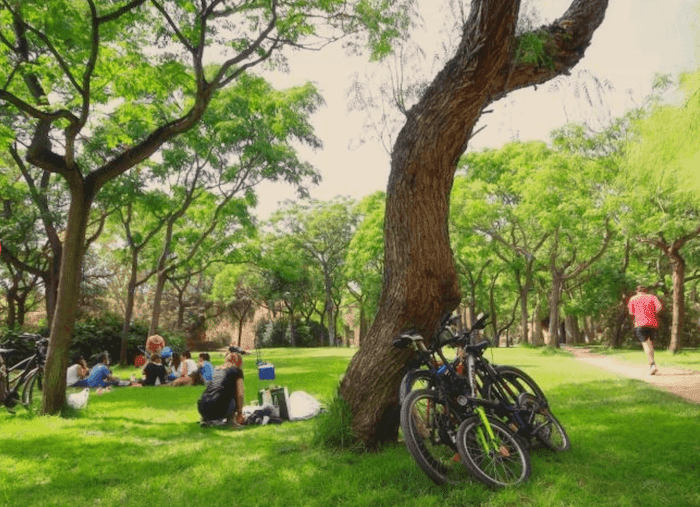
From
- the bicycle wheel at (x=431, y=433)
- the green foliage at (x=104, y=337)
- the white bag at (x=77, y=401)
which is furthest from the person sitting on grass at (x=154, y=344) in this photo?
the bicycle wheel at (x=431, y=433)

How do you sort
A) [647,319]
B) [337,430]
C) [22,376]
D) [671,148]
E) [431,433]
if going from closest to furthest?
[431,433] < [337,430] < [22,376] < [671,148] < [647,319]

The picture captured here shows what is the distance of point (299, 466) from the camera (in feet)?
A: 15.8

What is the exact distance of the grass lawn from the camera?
3.90 m

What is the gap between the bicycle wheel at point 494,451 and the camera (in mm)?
4016

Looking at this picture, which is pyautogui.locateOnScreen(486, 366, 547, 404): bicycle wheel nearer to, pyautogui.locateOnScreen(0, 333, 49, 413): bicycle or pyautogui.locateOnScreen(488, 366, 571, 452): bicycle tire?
pyautogui.locateOnScreen(488, 366, 571, 452): bicycle tire

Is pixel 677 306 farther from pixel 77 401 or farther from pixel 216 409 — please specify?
pixel 77 401

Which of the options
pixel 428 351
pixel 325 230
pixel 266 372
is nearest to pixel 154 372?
pixel 266 372

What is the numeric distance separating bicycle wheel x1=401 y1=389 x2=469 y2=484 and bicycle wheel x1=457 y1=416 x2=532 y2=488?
8.0 inches

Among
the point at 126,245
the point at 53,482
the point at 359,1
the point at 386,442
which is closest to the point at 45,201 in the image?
the point at 126,245

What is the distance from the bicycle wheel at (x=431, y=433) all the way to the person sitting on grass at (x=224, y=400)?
3455mm

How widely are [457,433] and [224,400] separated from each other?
419 cm

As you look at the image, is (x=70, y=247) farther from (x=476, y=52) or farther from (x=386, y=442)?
(x=476, y=52)

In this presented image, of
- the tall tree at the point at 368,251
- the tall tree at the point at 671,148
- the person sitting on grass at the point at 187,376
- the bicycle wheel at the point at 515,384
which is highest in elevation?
the tall tree at the point at 368,251

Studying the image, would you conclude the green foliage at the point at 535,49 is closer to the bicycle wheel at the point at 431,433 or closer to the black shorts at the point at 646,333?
the bicycle wheel at the point at 431,433
